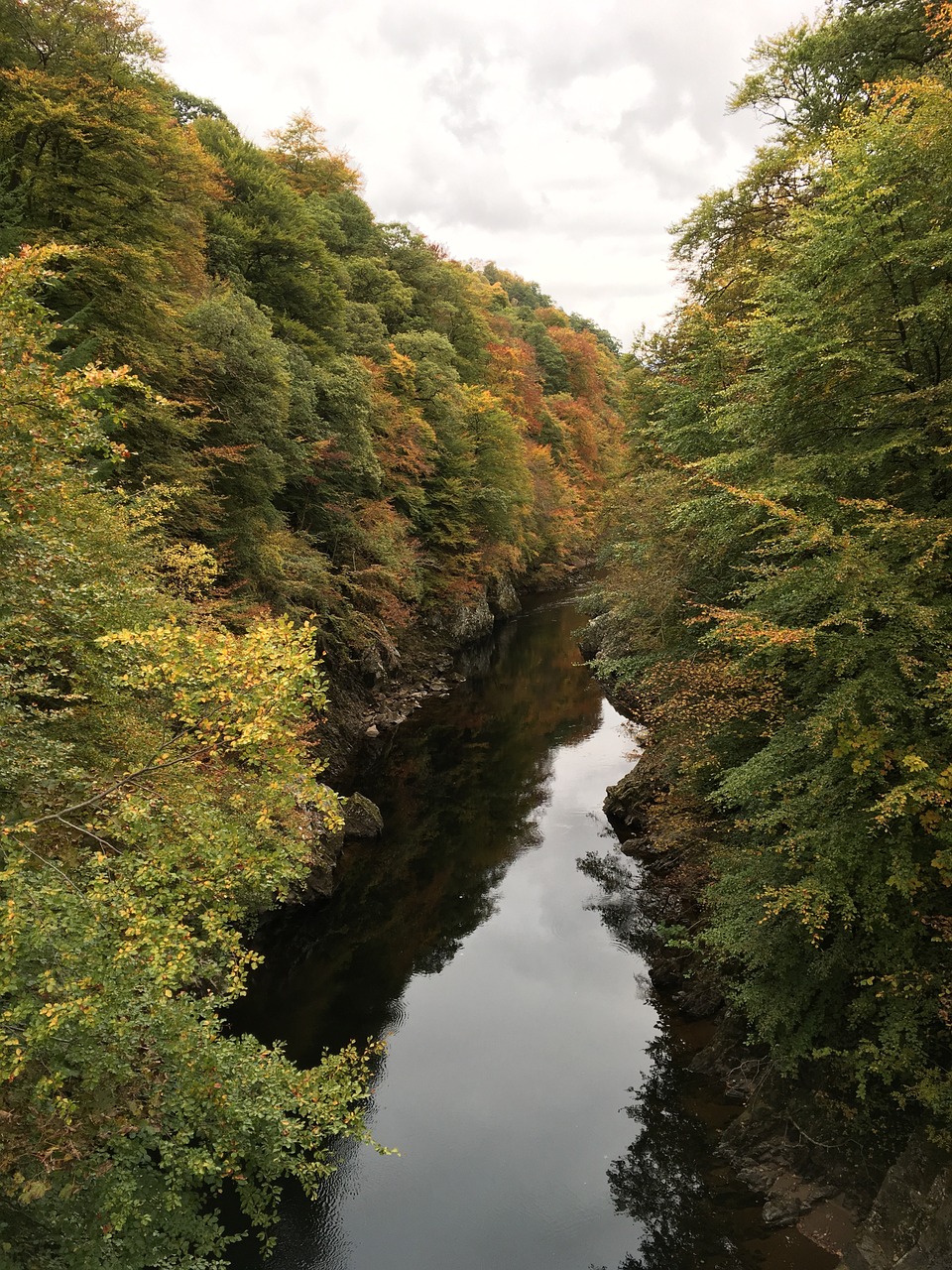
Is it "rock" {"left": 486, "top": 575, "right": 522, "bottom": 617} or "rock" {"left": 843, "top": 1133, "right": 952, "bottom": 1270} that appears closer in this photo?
"rock" {"left": 843, "top": 1133, "right": 952, "bottom": 1270}

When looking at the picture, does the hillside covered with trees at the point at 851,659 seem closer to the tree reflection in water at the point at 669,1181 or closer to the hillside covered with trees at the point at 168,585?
the tree reflection in water at the point at 669,1181

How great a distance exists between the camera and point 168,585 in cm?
1153

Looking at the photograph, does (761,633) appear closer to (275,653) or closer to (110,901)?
(275,653)

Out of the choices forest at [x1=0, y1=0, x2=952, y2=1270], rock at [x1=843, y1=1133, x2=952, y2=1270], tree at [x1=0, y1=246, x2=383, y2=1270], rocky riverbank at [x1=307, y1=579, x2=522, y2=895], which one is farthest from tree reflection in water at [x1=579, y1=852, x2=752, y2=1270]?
rocky riverbank at [x1=307, y1=579, x2=522, y2=895]

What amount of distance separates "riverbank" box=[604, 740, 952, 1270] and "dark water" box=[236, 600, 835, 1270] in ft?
1.26

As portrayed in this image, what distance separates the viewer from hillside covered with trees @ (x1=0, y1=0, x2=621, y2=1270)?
489cm

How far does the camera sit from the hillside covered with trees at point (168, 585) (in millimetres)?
4887

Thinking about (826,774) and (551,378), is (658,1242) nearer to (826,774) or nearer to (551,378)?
(826,774)

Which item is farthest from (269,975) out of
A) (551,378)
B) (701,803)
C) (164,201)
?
(551,378)

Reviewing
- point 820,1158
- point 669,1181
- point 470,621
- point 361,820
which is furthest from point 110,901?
point 470,621

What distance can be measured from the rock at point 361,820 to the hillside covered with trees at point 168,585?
73.8 inches

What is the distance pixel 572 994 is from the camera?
40.6 ft

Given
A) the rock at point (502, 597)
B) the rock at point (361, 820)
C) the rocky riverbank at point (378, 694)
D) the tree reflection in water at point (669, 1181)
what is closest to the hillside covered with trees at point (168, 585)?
the rocky riverbank at point (378, 694)

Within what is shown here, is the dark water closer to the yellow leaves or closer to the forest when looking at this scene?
the forest
